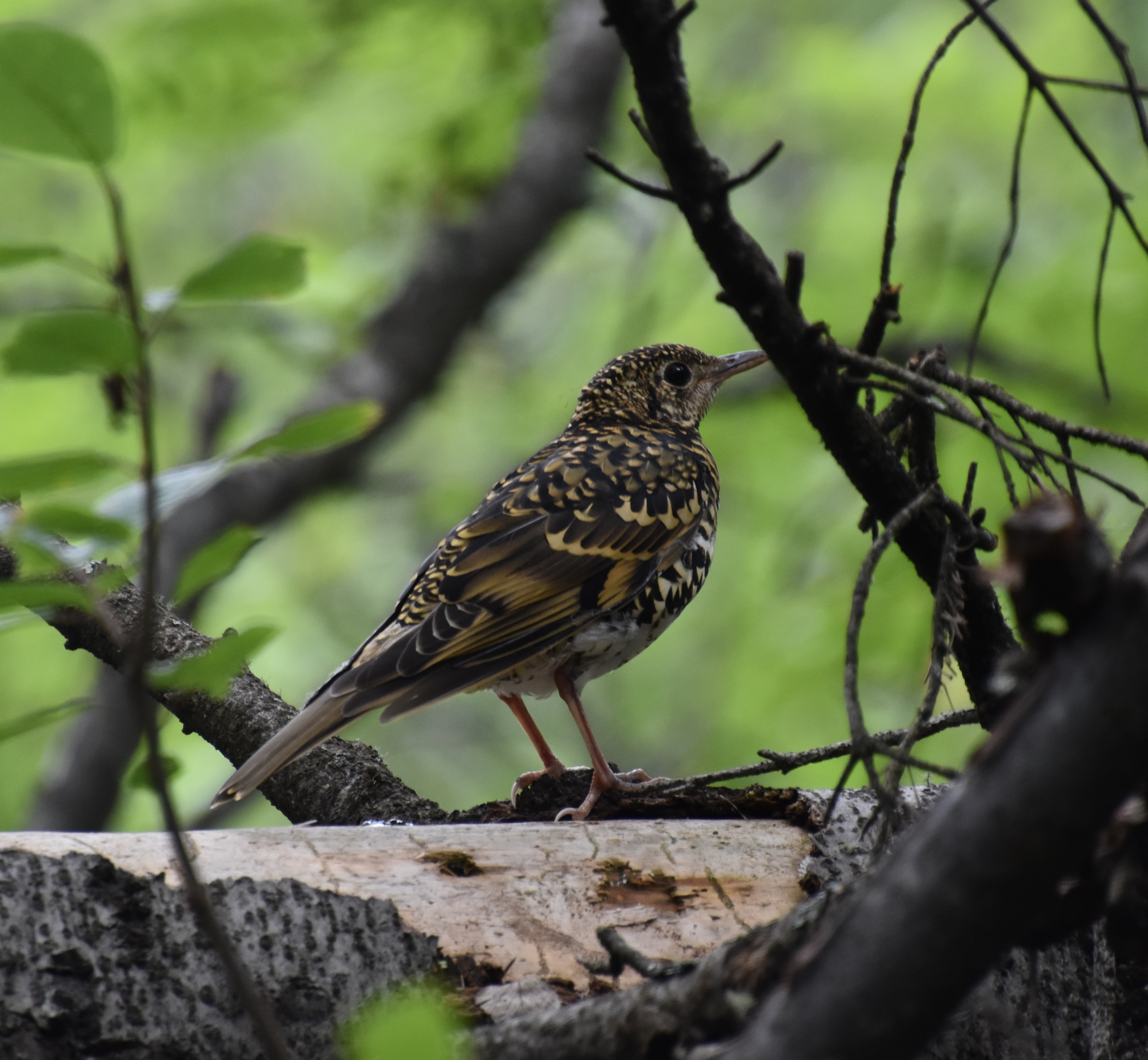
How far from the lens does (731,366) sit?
484 cm

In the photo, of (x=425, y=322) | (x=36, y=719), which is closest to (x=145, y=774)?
(x=36, y=719)

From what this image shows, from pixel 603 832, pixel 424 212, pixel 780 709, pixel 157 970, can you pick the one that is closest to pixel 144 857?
pixel 157 970

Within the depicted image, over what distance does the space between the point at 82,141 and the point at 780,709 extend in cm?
497

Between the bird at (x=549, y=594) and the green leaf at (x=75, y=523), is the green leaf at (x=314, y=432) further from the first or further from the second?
the bird at (x=549, y=594)

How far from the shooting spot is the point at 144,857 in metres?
2.02

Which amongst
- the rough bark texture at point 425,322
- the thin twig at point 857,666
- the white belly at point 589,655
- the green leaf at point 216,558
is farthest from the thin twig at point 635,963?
the rough bark texture at point 425,322

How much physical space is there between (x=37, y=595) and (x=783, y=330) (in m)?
1.15

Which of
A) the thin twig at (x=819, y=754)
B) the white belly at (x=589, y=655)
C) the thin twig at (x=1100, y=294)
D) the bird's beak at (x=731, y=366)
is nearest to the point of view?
the thin twig at (x=1100, y=294)

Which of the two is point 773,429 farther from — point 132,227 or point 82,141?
point 82,141

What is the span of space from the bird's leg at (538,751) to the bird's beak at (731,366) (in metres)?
1.57

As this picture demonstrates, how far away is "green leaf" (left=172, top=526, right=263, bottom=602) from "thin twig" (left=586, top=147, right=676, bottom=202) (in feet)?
2.45

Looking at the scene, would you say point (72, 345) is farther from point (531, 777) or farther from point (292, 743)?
point (531, 777)

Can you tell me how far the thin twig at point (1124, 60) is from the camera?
1.77 metres

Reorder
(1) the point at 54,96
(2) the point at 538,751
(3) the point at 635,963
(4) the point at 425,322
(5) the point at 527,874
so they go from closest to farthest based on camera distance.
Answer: (1) the point at 54,96 → (3) the point at 635,963 → (5) the point at 527,874 → (2) the point at 538,751 → (4) the point at 425,322
